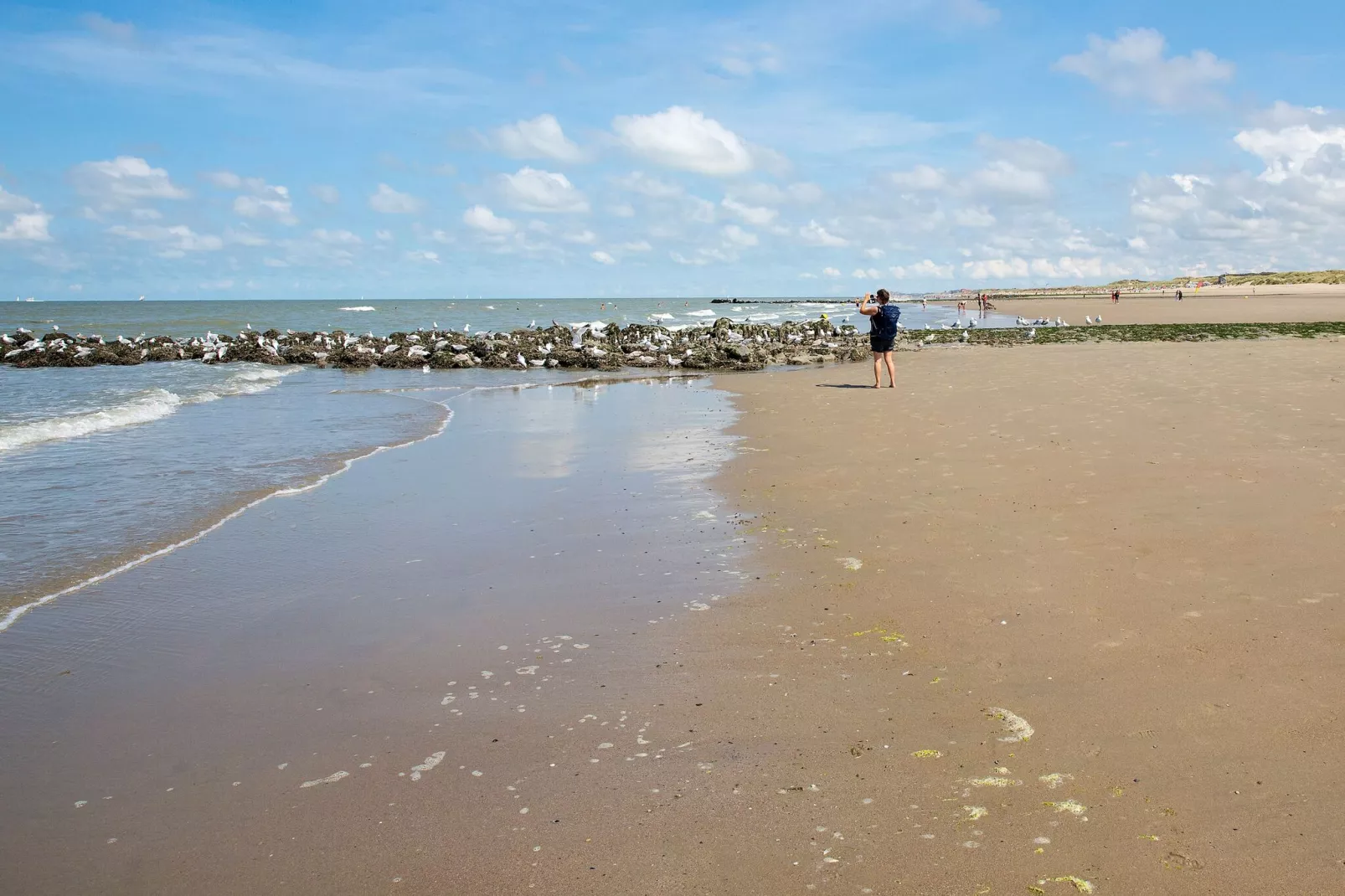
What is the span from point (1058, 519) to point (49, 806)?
21.8 feet

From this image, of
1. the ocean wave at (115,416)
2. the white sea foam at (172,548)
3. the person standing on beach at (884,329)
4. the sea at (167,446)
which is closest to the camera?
the white sea foam at (172,548)

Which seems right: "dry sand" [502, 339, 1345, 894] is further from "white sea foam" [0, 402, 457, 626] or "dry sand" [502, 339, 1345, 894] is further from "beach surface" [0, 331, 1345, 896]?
"white sea foam" [0, 402, 457, 626]

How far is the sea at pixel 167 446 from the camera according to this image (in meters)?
7.25

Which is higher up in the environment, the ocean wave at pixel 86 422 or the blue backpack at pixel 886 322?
the blue backpack at pixel 886 322

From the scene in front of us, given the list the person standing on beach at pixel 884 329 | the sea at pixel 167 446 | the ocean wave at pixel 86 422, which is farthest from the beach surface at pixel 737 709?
the person standing on beach at pixel 884 329

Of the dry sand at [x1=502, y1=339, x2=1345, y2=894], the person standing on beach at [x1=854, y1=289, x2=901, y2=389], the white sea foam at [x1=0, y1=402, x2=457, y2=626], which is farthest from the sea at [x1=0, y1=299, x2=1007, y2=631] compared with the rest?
the dry sand at [x1=502, y1=339, x2=1345, y2=894]

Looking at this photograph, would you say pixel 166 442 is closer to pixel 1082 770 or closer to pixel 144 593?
pixel 144 593

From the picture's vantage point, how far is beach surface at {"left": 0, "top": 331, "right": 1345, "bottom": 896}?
3.03 m

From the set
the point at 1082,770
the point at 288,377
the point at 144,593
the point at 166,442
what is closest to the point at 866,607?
the point at 1082,770

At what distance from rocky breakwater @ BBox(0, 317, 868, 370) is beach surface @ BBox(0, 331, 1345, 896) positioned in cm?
1821

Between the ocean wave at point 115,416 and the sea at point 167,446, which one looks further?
the ocean wave at point 115,416

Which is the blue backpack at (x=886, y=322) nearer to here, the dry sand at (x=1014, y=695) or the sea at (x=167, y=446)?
the sea at (x=167, y=446)

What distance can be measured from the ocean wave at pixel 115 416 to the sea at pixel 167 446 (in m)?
0.05

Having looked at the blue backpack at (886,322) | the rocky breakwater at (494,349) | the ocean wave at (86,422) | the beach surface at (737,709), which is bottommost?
the beach surface at (737,709)
